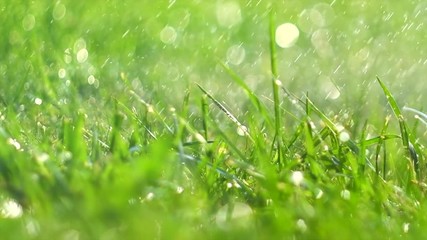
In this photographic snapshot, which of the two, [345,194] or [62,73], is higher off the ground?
[62,73]

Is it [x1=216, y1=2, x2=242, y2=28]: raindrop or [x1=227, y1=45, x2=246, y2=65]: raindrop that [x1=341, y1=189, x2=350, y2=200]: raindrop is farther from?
[x1=216, y1=2, x2=242, y2=28]: raindrop

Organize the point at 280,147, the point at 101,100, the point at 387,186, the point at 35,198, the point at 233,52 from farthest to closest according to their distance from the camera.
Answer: the point at 233,52, the point at 101,100, the point at 280,147, the point at 387,186, the point at 35,198

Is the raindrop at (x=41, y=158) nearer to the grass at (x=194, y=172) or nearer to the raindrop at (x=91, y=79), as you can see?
the grass at (x=194, y=172)

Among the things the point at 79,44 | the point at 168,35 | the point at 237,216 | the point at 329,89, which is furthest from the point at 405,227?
the point at 168,35

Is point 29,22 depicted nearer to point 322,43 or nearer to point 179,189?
point 322,43

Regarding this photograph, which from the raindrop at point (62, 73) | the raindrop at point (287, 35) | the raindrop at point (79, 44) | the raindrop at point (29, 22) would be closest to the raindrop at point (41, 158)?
the raindrop at point (62, 73)

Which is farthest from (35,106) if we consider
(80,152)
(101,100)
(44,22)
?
(44,22)

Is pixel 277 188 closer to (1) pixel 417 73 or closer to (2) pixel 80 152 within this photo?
(2) pixel 80 152
